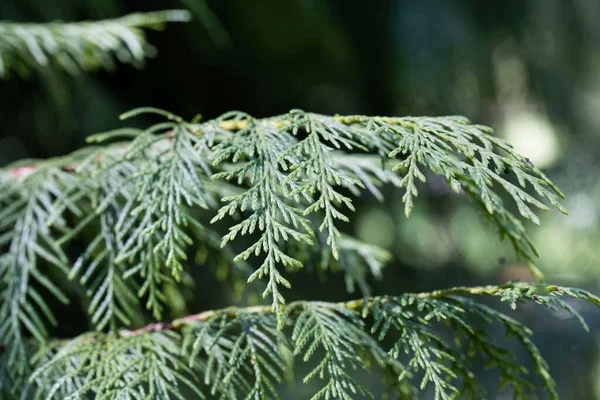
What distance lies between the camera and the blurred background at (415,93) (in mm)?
1969

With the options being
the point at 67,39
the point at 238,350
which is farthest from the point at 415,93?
the point at 238,350

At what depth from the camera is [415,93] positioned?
223 centimetres

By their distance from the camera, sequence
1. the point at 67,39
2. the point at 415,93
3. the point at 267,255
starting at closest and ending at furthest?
1. the point at 267,255
2. the point at 67,39
3. the point at 415,93

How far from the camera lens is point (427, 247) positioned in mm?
2445

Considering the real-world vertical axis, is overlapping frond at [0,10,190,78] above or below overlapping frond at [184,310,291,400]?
above

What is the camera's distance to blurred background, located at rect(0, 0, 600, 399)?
6.46 ft

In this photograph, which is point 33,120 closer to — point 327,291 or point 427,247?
point 327,291

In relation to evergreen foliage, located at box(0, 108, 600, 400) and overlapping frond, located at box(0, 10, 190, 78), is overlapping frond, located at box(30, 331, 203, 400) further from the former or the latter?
overlapping frond, located at box(0, 10, 190, 78)

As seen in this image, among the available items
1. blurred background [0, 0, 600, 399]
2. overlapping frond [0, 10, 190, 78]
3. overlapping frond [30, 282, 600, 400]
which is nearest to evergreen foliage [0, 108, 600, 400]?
overlapping frond [30, 282, 600, 400]

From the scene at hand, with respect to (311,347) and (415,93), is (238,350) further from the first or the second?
(415,93)

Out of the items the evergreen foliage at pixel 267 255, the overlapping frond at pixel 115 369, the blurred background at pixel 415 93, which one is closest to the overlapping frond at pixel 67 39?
the evergreen foliage at pixel 267 255

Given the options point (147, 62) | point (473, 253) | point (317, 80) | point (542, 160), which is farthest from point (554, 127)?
point (147, 62)

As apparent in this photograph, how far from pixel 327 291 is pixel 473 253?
0.61 m

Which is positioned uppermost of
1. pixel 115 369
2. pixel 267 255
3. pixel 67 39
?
pixel 67 39
